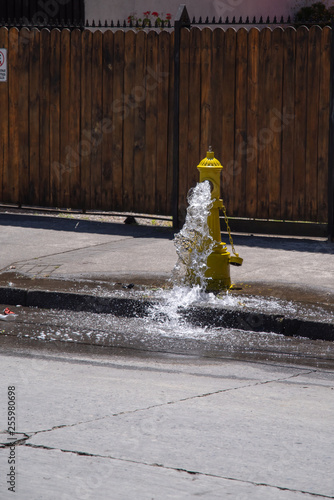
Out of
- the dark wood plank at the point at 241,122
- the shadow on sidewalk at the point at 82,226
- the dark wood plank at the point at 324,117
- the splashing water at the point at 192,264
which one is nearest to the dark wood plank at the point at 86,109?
the shadow on sidewalk at the point at 82,226

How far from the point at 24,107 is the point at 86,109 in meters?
0.93

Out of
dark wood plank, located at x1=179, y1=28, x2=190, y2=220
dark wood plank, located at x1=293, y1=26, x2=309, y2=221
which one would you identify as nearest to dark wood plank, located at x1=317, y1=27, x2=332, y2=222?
dark wood plank, located at x1=293, y1=26, x2=309, y2=221

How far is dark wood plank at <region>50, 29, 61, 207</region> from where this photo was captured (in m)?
11.2

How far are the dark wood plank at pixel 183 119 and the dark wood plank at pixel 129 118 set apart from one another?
646 mm

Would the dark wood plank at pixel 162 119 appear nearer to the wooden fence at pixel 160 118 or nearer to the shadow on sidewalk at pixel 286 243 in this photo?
the wooden fence at pixel 160 118

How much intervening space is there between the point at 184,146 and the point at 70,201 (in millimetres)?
1804

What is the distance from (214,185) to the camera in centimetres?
765

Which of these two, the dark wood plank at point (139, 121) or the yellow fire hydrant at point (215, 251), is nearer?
the yellow fire hydrant at point (215, 251)

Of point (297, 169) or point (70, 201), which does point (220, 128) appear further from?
point (70, 201)

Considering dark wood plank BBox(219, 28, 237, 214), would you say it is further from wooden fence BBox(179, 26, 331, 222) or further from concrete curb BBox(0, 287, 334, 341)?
concrete curb BBox(0, 287, 334, 341)

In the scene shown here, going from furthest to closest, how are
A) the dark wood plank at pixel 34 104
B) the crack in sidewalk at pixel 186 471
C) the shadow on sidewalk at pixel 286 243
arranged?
the dark wood plank at pixel 34 104 → the shadow on sidewalk at pixel 286 243 → the crack in sidewalk at pixel 186 471

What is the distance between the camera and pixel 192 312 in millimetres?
7023

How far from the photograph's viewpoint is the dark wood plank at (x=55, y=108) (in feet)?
36.7

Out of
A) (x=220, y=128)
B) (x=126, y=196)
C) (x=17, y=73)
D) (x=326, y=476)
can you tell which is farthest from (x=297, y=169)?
(x=326, y=476)
